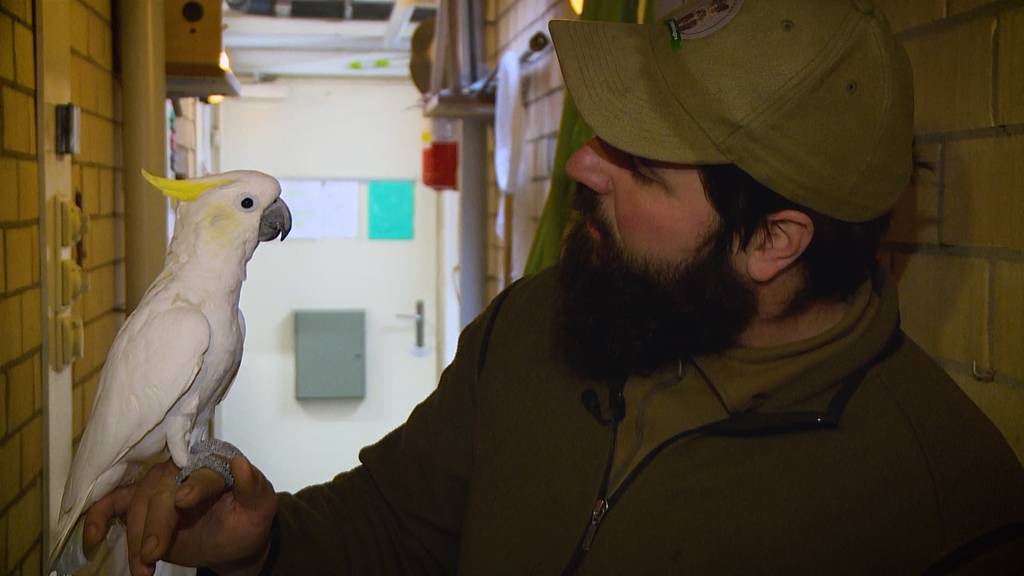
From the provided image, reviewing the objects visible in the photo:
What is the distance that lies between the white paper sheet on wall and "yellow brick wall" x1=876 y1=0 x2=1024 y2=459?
13.3ft

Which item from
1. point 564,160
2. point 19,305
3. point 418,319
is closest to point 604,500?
point 564,160

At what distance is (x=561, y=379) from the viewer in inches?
41.6

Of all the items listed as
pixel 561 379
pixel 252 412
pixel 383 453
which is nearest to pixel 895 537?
pixel 561 379

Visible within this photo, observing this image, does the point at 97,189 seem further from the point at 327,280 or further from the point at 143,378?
the point at 327,280

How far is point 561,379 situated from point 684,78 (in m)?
0.38

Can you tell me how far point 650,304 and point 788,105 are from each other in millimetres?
259

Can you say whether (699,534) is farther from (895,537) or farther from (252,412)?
(252,412)

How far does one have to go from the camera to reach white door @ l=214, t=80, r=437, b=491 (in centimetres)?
479

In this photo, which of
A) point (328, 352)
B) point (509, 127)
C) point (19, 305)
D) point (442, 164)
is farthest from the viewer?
point (328, 352)

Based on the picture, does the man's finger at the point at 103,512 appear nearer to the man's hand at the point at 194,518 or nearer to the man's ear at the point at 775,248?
the man's hand at the point at 194,518

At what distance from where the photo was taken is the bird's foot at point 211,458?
880 millimetres

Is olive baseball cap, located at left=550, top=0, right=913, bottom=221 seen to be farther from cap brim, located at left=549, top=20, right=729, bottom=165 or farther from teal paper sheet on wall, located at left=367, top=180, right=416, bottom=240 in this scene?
teal paper sheet on wall, located at left=367, top=180, right=416, bottom=240

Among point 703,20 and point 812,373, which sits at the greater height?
point 703,20

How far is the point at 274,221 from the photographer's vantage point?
3.05ft
